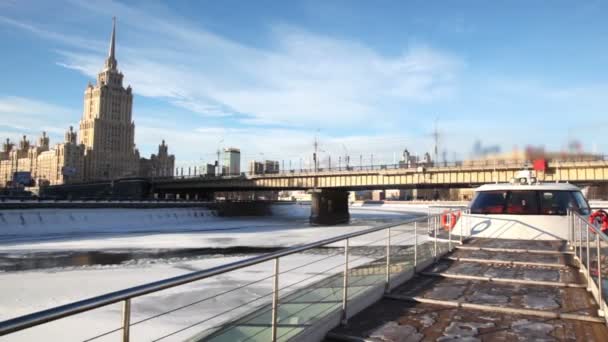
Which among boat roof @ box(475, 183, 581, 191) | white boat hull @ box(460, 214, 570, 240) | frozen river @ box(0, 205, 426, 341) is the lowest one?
frozen river @ box(0, 205, 426, 341)

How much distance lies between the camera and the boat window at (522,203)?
1594 cm

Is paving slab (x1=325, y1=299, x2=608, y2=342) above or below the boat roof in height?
below

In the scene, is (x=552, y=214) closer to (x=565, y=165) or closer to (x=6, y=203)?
(x=565, y=165)

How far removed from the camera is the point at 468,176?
5275 centimetres

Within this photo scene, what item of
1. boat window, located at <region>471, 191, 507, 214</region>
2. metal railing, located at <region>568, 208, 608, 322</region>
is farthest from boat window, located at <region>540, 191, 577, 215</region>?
metal railing, located at <region>568, 208, 608, 322</region>

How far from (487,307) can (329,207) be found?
2556 inches

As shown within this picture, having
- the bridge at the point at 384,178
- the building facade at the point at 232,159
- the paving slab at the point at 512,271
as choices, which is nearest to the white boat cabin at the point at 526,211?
the paving slab at the point at 512,271

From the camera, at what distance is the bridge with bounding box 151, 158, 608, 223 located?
44688mm

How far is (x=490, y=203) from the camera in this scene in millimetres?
16750

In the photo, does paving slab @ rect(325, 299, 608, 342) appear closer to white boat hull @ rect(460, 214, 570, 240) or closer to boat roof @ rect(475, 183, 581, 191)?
white boat hull @ rect(460, 214, 570, 240)

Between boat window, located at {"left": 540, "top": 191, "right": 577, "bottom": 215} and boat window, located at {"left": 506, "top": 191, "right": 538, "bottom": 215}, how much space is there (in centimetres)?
27

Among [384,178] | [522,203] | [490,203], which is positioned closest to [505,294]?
[522,203]

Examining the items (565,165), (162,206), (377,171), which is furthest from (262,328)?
(162,206)

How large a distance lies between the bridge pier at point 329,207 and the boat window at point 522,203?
46.4 metres
